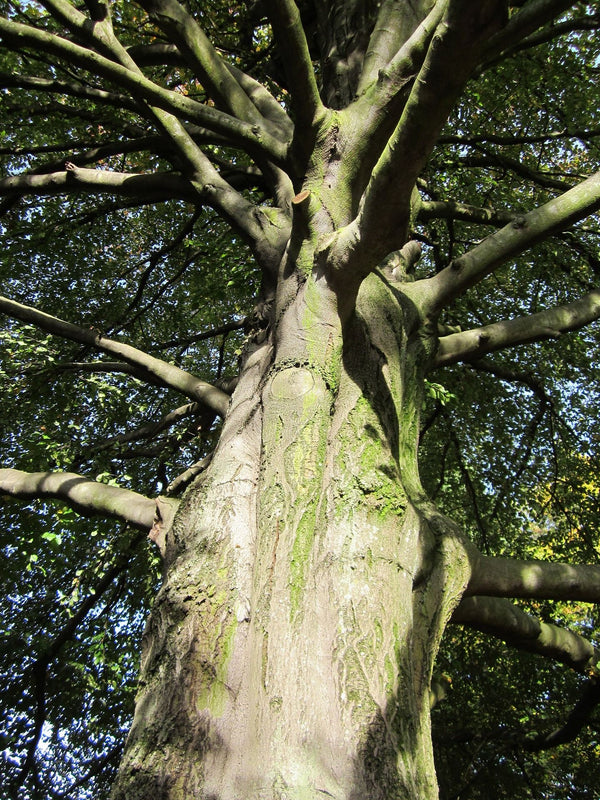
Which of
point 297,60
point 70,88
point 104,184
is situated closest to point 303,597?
point 297,60

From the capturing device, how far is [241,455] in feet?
8.50

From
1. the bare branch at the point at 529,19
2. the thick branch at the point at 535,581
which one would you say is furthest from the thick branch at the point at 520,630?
the bare branch at the point at 529,19

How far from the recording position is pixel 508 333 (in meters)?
3.69

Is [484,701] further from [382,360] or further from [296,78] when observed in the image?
[296,78]

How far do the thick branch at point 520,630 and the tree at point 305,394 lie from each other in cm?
2

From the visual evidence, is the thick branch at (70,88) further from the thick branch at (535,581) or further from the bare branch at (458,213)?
the thick branch at (535,581)

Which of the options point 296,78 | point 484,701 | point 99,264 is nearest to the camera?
point 296,78

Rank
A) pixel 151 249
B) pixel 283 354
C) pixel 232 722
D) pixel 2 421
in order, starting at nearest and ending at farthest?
pixel 232 722
pixel 283 354
pixel 2 421
pixel 151 249

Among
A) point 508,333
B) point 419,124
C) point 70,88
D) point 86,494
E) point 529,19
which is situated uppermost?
point 70,88

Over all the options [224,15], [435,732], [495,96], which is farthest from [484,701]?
[224,15]

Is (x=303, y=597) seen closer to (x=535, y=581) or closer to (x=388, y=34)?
(x=535, y=581)

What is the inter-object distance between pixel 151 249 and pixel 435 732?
24.2 feet

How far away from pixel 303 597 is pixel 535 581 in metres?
1.46

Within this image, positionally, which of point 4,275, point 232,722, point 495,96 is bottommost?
point 232,722
